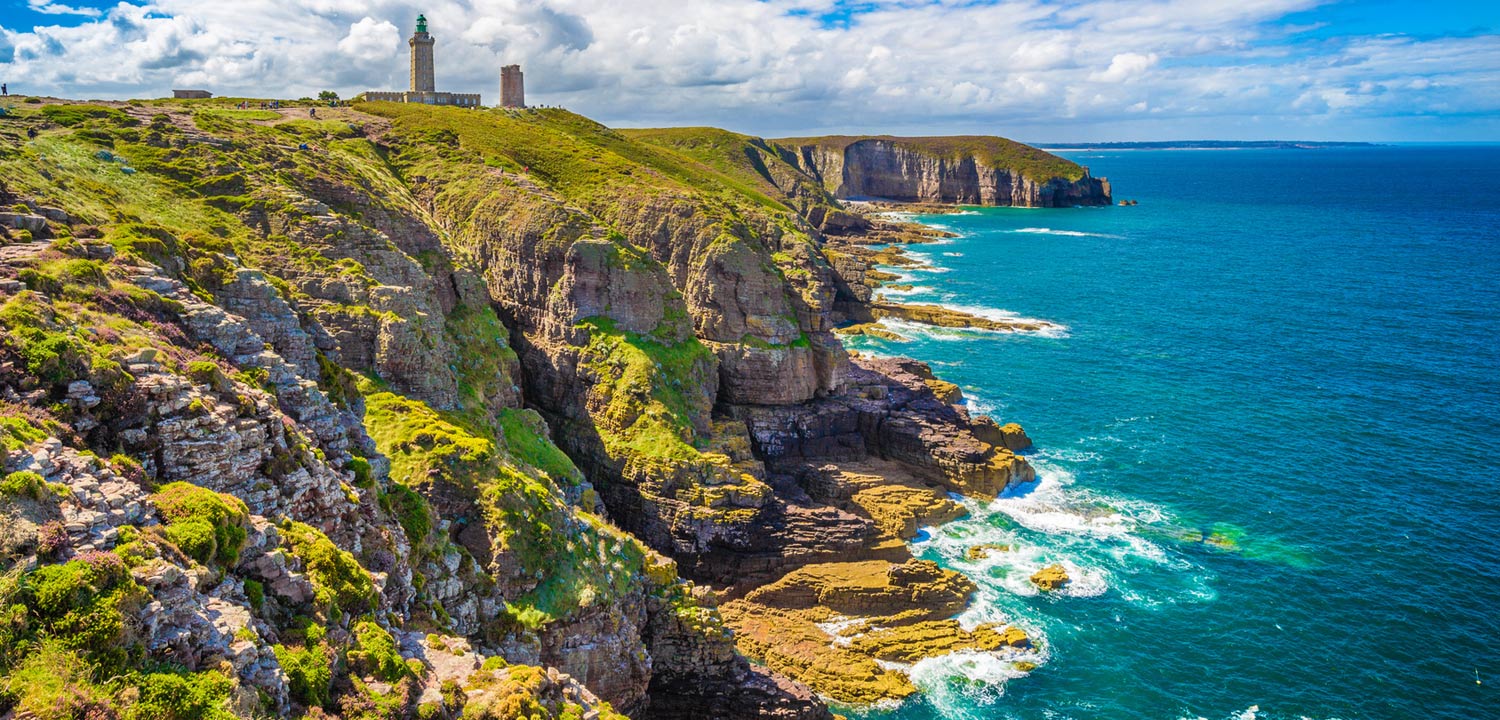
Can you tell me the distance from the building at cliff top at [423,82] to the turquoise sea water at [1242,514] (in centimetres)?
6438

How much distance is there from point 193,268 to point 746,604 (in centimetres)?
3402

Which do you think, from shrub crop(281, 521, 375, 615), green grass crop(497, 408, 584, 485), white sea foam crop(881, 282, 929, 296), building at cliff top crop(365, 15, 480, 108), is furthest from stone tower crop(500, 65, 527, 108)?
shrub crop(281, 521, 375, 615)

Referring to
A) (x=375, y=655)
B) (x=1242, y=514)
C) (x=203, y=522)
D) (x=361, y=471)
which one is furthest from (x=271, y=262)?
(x=1242, y=514)

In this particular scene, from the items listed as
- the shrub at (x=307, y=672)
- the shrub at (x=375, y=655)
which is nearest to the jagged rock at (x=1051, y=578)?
the shrub at (x=375, y=655)

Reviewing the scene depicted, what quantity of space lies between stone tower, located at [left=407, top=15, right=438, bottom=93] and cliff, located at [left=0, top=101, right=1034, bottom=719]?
2473cm

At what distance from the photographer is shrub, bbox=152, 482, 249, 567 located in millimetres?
20281

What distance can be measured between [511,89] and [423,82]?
14947 mm

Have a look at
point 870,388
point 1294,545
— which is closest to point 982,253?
point 870,388

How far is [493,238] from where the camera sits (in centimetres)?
7388

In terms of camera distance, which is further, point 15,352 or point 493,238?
point 493,238

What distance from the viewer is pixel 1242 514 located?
6875 cm

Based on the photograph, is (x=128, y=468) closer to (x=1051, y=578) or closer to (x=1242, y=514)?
(x=1051, y=578)

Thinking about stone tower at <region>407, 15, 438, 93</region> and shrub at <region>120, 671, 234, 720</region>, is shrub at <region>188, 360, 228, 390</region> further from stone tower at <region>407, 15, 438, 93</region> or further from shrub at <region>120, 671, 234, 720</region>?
stone tower at <region>407, 15, 438, 93</region>

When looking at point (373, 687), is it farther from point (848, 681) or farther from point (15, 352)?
point (848, 681)
